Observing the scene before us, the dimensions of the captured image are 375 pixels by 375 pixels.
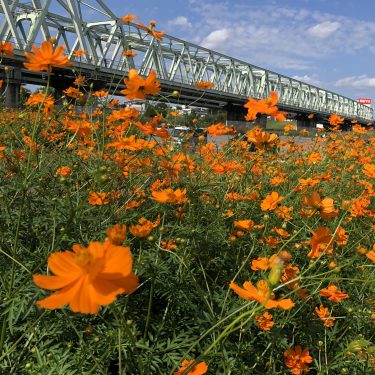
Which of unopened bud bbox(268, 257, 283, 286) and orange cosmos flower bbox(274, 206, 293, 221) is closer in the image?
unopened bud bbox(268, 257, 283, 286)

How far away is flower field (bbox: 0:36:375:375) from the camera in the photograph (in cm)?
77

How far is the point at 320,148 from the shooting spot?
3148mm

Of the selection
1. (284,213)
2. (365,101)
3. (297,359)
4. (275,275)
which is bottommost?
(297,359)

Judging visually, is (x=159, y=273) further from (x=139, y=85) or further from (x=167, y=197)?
(x=139, y=85)

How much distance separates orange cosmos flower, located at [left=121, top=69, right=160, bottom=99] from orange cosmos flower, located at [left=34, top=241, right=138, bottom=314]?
0.73 metres

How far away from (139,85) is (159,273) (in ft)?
1.70

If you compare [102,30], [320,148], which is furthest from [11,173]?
[102,30]

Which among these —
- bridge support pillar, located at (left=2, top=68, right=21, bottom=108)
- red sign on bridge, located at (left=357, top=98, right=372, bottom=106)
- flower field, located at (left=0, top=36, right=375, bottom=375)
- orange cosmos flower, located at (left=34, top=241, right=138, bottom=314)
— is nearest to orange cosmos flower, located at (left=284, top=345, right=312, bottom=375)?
flower field, located at (left=0, top=36, right=375, bottom=375)

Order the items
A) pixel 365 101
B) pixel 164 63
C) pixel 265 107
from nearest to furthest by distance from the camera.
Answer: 1. pixel 265 107
2. pixel 164 63
3. pixel 365 101

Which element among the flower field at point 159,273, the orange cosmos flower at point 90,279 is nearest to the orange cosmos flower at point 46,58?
the flower field at point 159,273

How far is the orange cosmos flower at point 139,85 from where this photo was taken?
113 cm

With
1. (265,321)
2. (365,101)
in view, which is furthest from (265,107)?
(365,101)

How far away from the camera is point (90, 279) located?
1.51ft

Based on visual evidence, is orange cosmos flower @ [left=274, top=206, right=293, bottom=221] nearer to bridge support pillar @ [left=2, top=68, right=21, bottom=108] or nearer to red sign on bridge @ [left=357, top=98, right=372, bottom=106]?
bridge support pillar @ [left=2, top=68, right=21, bottom=108]
